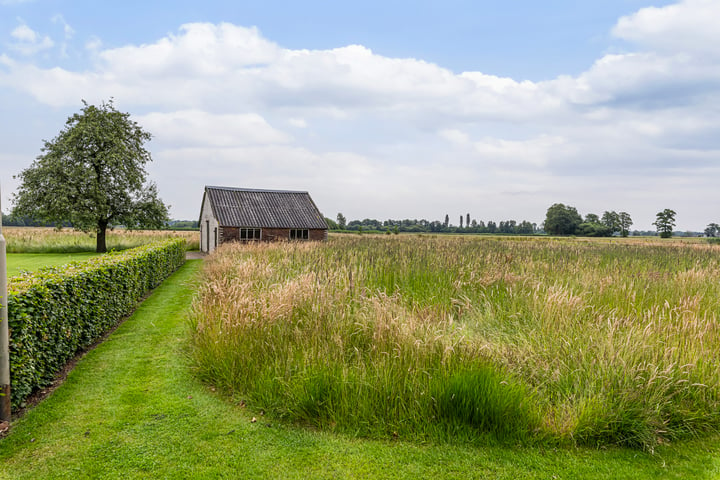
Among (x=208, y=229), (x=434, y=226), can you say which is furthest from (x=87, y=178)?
(x=434, y=226)

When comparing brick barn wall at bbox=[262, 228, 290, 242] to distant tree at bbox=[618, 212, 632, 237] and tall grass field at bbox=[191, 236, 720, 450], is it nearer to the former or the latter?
tall grass field at bbox=[191, 236, 720, 450]

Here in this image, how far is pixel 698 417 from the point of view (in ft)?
11.9

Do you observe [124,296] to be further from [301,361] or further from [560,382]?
[560,382]

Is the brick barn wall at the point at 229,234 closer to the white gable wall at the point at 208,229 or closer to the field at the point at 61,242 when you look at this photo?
the white gable wall at the point at 208,229

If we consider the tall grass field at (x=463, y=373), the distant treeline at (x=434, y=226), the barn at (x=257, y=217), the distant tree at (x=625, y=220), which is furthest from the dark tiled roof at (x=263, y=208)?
the distant tree at (x=625, y=220)

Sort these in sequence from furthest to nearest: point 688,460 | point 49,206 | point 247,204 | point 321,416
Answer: point 247,204, point 49,206, point 321,416, point 688,460

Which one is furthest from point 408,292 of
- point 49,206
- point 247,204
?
point 49,206

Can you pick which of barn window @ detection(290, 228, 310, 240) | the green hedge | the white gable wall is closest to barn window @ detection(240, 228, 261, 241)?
the white gable wall

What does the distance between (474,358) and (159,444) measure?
310 cm

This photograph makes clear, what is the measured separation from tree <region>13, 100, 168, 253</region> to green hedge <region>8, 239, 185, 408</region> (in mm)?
20043

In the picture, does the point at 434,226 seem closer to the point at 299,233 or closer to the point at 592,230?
the point at 592,230

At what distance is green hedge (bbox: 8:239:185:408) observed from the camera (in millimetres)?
3920

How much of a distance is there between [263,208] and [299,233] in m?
3.28

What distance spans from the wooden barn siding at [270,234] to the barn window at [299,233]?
0.96 feet
